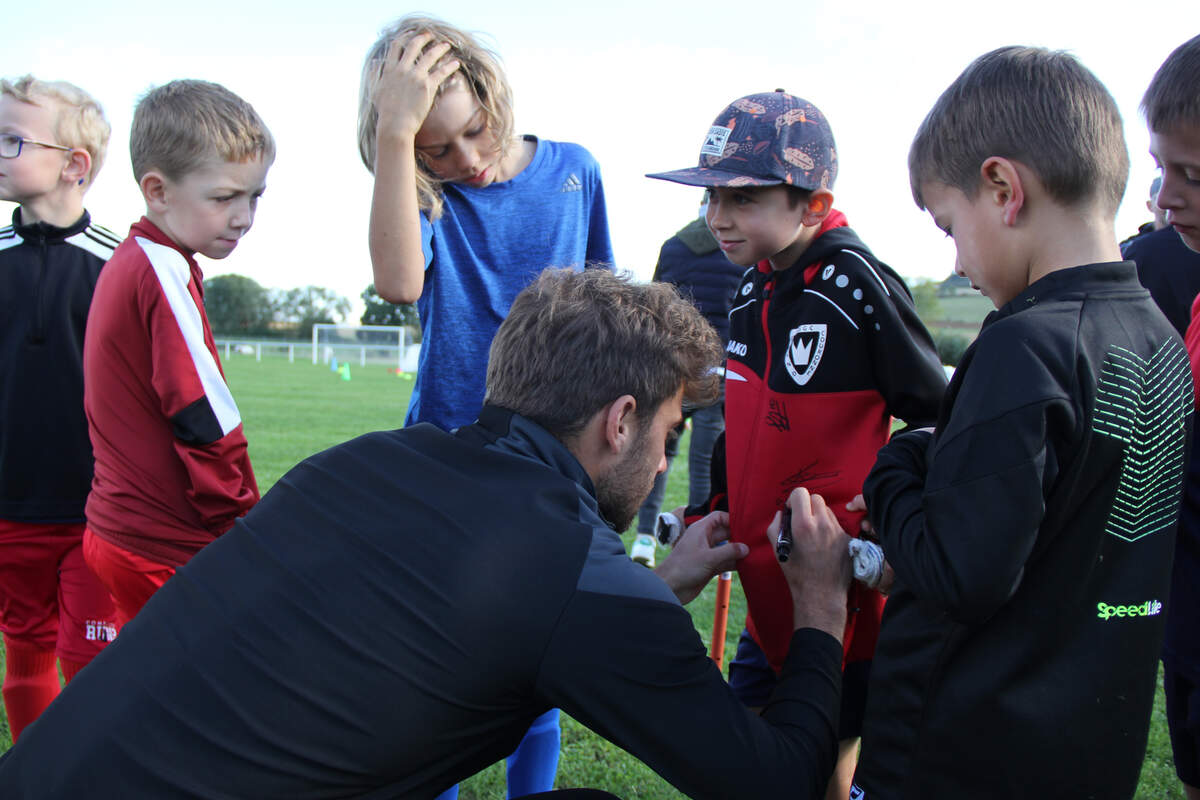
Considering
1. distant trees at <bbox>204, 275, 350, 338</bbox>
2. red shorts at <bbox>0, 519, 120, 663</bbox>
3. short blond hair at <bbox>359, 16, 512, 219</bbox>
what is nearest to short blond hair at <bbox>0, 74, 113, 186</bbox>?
red shorts at <bbox>0, 519, 120, 663</bbox>

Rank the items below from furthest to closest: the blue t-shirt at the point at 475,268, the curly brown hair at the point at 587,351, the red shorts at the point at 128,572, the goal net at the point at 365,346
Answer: the goal net at the point at 365,346 → the red shorts at the point at 128,572 → the blue t-shirt at the point at 475,268 → the curly brown hair at the point at 587,351

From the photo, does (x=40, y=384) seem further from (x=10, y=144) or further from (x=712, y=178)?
(x=712, y=178)

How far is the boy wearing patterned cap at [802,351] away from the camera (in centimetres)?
191

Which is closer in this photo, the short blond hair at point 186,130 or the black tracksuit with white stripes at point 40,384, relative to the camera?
the short blond hair at point 186,130

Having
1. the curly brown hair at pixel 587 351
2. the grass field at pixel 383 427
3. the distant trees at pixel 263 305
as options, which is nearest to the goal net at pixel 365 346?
the grass field at pixel 383 427

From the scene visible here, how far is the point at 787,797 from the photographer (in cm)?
129

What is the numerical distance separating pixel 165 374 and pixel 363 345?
1954 inches

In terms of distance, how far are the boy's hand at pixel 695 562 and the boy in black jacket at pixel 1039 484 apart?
61cm

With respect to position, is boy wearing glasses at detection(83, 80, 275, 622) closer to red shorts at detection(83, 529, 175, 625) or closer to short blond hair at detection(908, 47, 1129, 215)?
red shorts at detection(83, 529, 175, 625)

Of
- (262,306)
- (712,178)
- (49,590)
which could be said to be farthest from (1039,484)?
(262,306)

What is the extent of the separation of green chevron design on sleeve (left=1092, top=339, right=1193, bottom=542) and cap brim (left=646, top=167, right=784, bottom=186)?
3.06ft

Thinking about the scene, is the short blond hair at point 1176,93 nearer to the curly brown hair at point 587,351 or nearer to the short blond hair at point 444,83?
the curly brown hair at point 587,351

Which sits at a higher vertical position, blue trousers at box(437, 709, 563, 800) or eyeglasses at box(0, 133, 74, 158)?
eyeglasses at box(0, 133, 74, 158)

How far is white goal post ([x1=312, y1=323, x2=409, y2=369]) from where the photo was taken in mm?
48344
